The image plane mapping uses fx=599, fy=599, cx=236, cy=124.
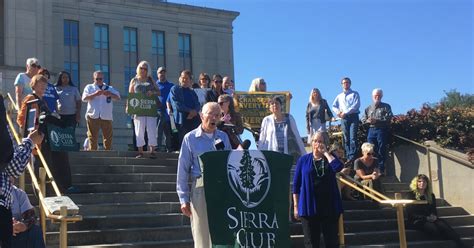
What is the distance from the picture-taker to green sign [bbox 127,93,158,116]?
11.4 m

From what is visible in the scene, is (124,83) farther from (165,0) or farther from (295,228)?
(295,228)

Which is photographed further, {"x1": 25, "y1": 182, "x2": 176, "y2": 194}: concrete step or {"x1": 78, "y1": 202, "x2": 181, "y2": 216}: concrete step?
{"x1": 25, "y1": 182, "x2": 176, "y2": 194}: concrete step

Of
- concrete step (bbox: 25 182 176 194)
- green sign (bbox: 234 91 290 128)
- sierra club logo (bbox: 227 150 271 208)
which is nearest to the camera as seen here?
sierra club logo (bbox: 227 150 271 208)

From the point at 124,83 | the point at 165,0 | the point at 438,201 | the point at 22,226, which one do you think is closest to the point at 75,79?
the point at 124,83

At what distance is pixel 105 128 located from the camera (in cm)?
1226

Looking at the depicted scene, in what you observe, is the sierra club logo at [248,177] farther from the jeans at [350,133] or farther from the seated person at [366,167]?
the jeans at [350,133]

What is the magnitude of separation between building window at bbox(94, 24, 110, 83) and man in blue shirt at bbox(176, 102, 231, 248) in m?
46.5

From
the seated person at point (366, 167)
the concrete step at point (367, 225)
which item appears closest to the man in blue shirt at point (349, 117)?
the seated person at point (366, 167)

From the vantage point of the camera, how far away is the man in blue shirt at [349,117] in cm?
1249

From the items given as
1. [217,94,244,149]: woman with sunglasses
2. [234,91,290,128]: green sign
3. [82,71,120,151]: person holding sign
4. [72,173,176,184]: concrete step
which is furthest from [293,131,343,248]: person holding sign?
[234,91,290,128]: green sign

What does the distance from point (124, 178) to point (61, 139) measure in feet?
5.76

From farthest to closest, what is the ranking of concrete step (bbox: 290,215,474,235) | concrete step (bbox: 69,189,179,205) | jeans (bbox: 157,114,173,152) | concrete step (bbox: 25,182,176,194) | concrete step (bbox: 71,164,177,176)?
jeans (bbox: 157,114,173,152), concrete step (bbox: 71,164,177,176), concrete step (bbox: 25,182,176,194), concrete step (bbox: 290,215,474,235), concrete step (bbox: 69,189,179,205)

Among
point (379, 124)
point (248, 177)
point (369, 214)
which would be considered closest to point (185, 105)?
point (369, 214)

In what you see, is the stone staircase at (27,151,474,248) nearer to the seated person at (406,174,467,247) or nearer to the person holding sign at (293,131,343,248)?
the seated person at (406,174,467,247)
